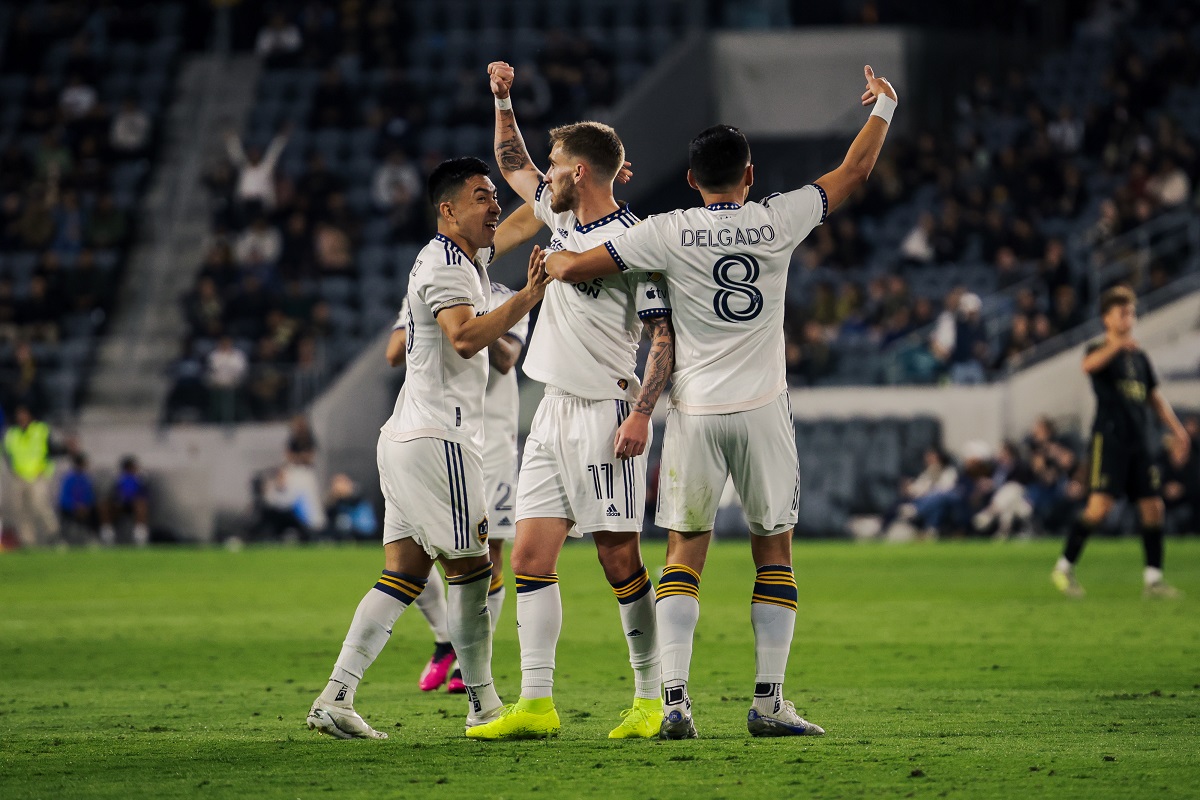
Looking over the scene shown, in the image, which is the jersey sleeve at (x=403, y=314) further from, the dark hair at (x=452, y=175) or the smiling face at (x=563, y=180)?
the smiling face at (x=563, y=180)

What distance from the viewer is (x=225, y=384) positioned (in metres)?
25.9

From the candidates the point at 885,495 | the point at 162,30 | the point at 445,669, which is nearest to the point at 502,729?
the point at 445,669

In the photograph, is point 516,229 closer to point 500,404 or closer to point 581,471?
point 581,471

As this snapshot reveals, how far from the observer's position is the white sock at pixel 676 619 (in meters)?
6.80

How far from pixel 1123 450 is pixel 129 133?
22.5 metres

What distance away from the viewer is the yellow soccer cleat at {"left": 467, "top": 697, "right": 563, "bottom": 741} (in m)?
6.91

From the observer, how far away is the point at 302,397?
85.7 ft

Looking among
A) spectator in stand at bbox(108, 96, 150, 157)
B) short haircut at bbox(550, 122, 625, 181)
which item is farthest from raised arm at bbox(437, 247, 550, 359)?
spectator in stand at bbox(108, 96, 150, 157)

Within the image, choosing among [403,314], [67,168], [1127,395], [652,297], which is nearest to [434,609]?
[403,314]

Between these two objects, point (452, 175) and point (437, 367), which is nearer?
point (437, 367)

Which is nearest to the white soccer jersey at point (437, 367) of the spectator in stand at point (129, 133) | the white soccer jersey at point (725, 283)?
the white soccer jersey at point (725, 283)

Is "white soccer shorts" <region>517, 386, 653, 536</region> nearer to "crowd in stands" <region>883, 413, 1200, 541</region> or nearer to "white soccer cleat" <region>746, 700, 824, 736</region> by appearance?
"white soccer cleat" <region>746, 700, 824, 736</region>

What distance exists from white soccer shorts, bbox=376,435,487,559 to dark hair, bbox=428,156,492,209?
1.05 meters

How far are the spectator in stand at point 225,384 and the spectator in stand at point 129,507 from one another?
1.43 m
